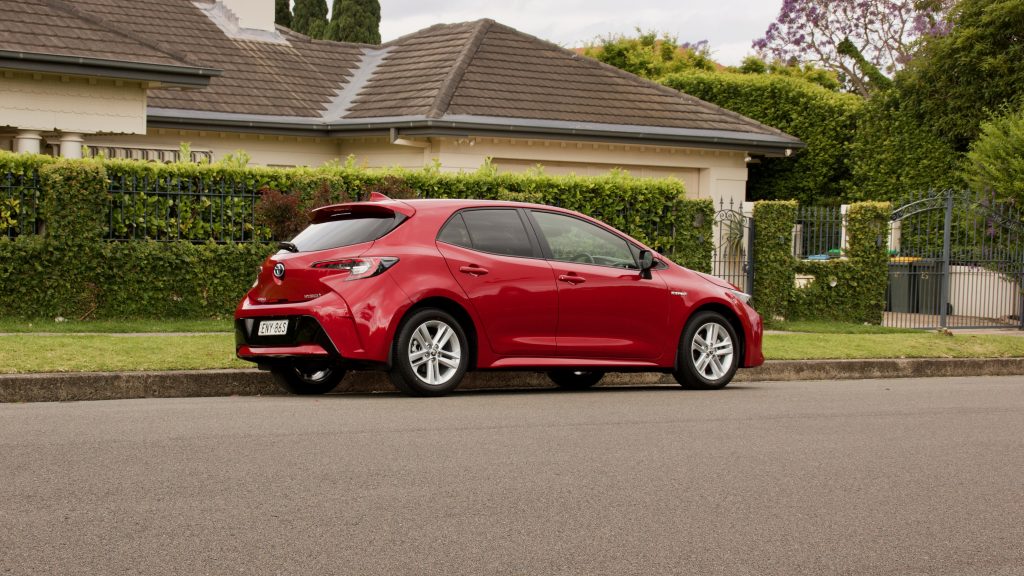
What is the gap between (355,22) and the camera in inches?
1884

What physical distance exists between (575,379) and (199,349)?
3.49 m

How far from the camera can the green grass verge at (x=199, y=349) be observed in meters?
10.9

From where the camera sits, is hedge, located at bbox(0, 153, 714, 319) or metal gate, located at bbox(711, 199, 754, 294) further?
metal gate, located at bbox(711, 199, 754, 294)

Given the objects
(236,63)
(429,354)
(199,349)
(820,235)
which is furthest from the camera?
(236,63)

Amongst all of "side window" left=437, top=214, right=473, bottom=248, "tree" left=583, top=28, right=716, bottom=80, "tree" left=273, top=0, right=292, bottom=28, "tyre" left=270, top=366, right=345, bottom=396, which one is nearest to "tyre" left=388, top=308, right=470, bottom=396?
"side window" left=437, top=214, right=473, bottom=248

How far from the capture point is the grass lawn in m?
10.9

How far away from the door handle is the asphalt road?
1068 millimetres

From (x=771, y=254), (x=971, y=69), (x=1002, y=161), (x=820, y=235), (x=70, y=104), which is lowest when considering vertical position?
(x=771, y=254)

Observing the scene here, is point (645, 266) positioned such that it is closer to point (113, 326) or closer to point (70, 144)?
point (113, 326)

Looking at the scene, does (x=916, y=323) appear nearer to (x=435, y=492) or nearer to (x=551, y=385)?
(x=551, y=385)

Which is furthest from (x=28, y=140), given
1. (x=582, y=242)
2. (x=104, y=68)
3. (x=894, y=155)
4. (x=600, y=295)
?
(x=894, y=155)

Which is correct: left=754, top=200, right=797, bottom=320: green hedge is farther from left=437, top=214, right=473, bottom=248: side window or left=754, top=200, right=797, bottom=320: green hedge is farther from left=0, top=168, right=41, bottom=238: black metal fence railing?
left=0, top=168, right=41, bottom=238: black metal fence railing

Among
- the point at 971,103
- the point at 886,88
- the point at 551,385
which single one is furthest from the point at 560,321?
the point at 886,88

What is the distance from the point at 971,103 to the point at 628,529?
23.0 metres
